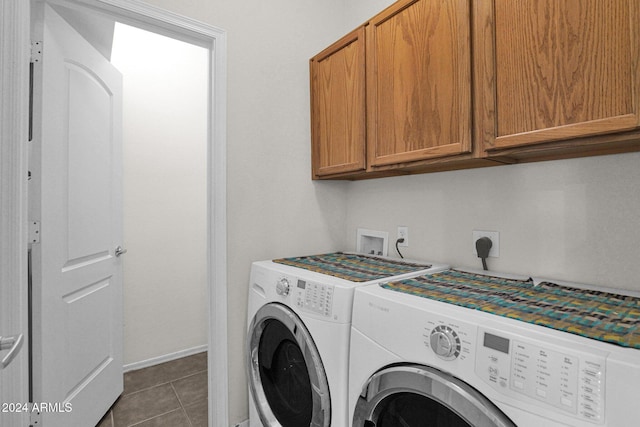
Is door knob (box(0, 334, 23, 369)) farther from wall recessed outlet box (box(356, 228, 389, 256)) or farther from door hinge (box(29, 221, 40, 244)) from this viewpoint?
wall recessed outlet box (box(356, 228, 389, 256))

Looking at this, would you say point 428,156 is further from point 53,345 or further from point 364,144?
point 53,345

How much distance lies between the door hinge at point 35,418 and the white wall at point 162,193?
108cm

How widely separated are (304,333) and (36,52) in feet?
5.25

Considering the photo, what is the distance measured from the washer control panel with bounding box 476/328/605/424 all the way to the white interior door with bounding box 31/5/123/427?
168 centimetres

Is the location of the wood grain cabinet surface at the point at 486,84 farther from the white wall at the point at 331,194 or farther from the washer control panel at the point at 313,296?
the washer control panel at the point at 313,296

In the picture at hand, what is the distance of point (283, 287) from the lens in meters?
1.28

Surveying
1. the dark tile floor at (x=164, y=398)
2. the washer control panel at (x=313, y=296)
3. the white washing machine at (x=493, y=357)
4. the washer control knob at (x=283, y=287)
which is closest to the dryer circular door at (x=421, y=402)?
the white washing machine at (x=493, y=357)

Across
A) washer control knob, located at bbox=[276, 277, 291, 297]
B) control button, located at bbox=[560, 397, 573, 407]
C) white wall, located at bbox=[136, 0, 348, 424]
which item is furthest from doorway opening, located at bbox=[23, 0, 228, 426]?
control button, located at bbox=[560, 397, 573, 407]

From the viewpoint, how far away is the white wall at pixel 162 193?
2373 mm

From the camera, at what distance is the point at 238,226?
160cm

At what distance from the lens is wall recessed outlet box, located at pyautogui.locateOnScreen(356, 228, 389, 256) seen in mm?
1736

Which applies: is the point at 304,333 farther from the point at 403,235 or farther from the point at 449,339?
the point at 403,235

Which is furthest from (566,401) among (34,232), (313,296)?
(34,232)

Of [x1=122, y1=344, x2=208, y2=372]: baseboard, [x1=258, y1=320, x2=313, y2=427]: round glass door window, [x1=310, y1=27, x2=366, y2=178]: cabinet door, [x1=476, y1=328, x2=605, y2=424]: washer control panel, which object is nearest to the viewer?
[x1=476, y1=328, x2=605, y2=424]: washer control panel
